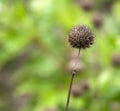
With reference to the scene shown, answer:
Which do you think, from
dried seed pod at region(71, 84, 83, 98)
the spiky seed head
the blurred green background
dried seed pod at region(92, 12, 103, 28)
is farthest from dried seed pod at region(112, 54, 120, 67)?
the spiky seed head

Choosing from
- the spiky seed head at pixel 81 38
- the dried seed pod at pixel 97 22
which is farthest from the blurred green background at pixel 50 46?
the spiky seed head at pixel 81 38

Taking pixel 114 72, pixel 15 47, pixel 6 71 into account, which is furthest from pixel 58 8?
pixel 6 71

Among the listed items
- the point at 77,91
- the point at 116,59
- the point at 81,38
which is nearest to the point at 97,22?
the point at 116,59

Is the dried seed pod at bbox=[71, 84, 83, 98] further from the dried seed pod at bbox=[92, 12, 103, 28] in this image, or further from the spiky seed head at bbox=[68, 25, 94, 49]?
the spiky seed head at bbox=[68, 25, 94, 49]

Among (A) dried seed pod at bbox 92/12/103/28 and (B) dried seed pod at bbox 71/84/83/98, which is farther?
(A) dried seed pod at bbox 92/12/103/28

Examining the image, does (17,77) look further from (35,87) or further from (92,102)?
(92,102)

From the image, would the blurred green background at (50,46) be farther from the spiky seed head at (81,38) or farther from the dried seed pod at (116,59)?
the spiky seed head at (81,38)

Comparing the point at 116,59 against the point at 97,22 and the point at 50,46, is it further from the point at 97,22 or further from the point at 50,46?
the point at 50,46

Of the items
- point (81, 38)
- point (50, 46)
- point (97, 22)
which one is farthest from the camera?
point (50, 46)
